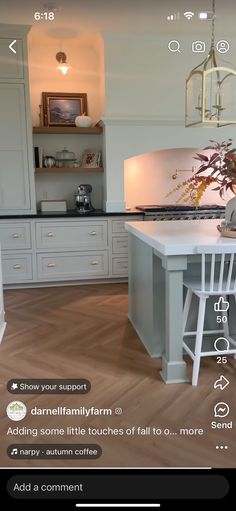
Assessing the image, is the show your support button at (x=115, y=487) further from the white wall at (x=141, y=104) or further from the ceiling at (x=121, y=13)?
the white wall at (x=141, y=104)

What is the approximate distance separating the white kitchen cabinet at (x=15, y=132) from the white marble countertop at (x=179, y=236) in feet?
4.58

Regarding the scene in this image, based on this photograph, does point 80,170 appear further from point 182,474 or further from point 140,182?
point 182,474

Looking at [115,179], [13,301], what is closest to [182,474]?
A: [13,301]

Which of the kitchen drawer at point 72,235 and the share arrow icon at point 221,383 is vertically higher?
the kitchen drawer at point 72,235

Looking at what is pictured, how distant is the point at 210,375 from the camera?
6.15 ft

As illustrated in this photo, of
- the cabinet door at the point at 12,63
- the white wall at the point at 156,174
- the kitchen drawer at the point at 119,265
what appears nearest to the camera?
Answer: the cabinet door at the point at 12,63

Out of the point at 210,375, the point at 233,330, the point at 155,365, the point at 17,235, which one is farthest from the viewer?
the point at 17,235

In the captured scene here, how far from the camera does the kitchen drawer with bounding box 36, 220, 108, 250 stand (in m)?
3.54

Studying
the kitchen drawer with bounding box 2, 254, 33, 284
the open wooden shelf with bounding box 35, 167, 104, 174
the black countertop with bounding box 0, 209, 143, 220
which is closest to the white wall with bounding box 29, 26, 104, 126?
the open wooden shelf with bounding box 35, 167, 104, 174

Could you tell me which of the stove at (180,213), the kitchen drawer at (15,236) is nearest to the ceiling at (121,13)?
the stove at (180,213)

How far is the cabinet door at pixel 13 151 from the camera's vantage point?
11.1ft

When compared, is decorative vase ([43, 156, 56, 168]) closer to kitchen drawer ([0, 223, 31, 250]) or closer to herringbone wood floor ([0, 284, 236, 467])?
kitchen drawer ([0, 223, 31, 250])

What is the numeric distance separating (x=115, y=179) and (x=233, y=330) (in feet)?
6.47

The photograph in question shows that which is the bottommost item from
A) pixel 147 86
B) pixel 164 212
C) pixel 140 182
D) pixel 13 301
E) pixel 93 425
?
pixel 13 301
